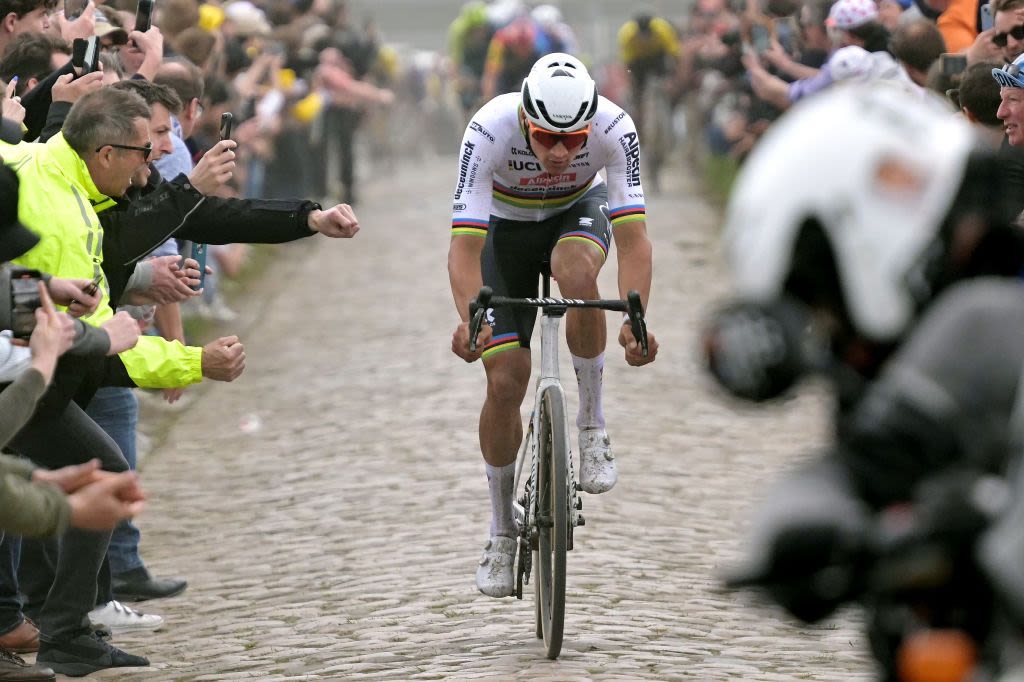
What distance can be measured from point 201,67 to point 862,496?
9242 millimetres

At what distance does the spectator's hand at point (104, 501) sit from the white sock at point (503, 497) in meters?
3.26

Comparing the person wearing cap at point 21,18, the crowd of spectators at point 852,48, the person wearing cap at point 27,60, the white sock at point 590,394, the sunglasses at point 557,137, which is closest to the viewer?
the sunglasses at point 557,137

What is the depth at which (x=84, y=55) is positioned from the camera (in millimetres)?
8273

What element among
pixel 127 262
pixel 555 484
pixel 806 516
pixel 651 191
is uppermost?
pixel 806 516

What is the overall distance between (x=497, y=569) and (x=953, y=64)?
4.55m

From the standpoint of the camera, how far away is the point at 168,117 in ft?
26.7

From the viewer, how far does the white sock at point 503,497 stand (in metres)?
7.67

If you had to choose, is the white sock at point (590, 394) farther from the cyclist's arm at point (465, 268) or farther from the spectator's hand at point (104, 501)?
the spectator's hand at point (104, 501)

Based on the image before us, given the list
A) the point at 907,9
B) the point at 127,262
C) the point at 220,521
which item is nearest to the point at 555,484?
the point at 127,262

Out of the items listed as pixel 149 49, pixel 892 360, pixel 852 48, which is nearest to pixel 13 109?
pixel 149 49

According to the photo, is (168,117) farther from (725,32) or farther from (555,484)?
(725,32)

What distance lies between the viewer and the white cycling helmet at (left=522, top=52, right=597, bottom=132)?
7.22m

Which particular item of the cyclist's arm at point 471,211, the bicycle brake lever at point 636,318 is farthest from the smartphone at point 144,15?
the bicycle brake lever at point 636,318

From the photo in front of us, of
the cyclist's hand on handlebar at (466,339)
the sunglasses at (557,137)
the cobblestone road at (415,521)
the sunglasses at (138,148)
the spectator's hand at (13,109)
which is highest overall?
the sunglasses at (557,137)
